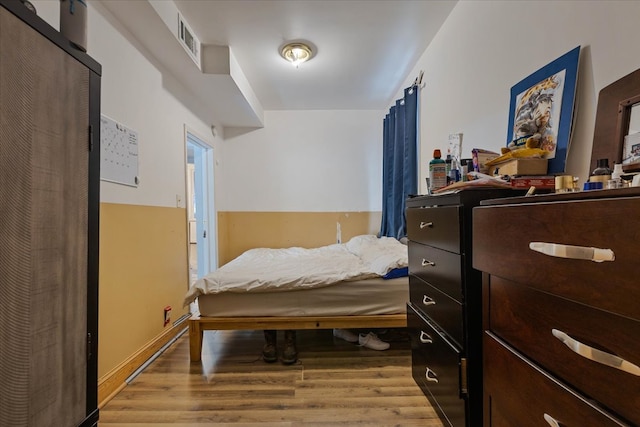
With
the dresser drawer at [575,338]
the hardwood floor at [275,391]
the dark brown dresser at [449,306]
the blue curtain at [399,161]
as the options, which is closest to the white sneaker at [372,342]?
the hardwood floor at [275,391]

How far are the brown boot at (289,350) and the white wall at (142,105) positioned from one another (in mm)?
1448

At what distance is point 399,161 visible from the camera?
10.5 feet

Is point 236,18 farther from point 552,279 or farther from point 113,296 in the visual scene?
point 552,279

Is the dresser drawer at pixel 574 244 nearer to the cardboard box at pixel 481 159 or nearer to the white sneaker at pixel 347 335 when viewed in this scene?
the cardboard box at pixel 481 159

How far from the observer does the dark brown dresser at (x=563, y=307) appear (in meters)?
0.52

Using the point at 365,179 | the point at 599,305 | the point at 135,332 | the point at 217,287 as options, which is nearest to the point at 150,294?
the point at 135,332

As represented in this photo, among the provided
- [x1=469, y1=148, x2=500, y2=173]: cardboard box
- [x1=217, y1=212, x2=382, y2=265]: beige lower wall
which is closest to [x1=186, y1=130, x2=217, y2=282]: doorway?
[x1=217, y1=212, x2=382, y2=265]: beige lower wall

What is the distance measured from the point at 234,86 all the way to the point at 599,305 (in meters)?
2.98

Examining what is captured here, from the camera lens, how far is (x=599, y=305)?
548 millimetres

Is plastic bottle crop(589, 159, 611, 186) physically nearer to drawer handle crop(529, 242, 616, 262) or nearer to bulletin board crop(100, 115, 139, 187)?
drawer handle crop(529, 242, 616, 262)

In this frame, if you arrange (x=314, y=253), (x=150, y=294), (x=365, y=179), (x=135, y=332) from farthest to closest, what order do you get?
1. (x=365, y=179)
2. (x=314, y=253)
3. (x=150, y=294)
4. (x=135, y=332)

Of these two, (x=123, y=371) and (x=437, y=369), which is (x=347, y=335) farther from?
(x=123, y=371)

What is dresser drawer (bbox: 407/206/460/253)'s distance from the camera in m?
1.13

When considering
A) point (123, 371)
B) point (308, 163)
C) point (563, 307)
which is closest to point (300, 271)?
point (123, 371)
